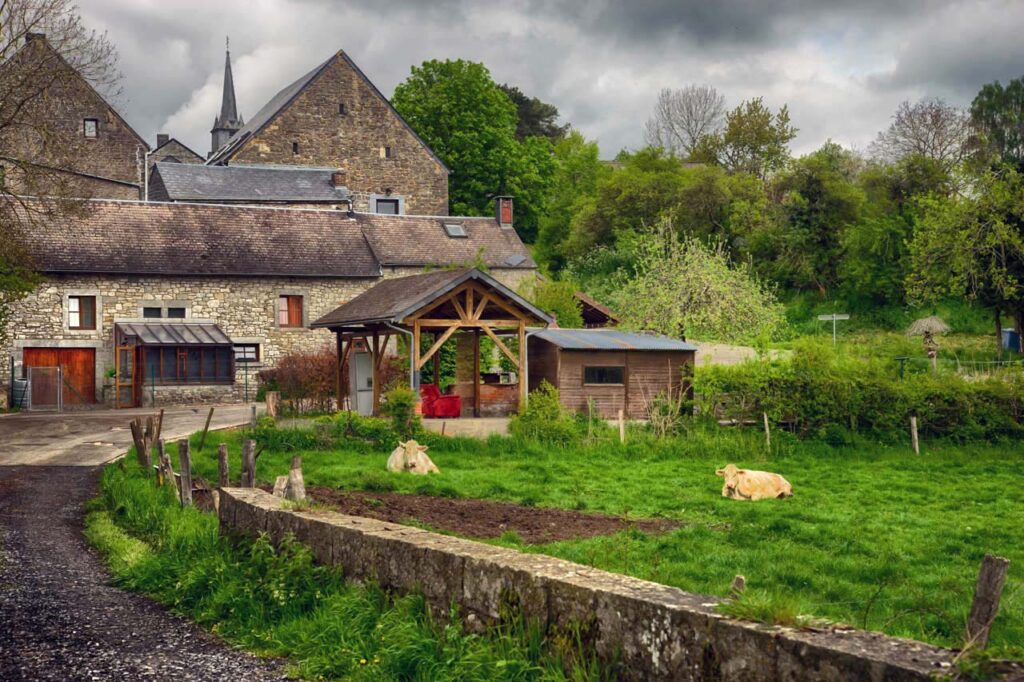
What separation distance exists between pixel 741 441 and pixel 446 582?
60.8ft

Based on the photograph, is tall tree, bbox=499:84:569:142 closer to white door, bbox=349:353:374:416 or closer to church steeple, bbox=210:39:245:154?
church steeple, bbox=210:39:245:154

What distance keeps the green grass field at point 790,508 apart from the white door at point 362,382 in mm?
7745

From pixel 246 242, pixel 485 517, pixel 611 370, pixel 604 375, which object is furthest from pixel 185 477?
pixel 246 242

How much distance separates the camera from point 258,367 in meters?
41.8

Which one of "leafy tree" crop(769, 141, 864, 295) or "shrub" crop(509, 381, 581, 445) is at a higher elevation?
"leafy tree" crop(769, 141, 864, 295)

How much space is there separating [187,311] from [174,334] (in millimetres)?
1930

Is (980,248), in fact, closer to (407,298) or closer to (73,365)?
(407,298)

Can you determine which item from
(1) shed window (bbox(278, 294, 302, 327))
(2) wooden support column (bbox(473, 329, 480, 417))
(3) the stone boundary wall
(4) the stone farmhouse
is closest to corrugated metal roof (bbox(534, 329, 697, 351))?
(2) wooden support column (bbox(473, 329, 480, 417))

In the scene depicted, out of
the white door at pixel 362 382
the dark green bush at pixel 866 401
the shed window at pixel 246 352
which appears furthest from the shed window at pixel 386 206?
the dark green bush at pixel 866 401

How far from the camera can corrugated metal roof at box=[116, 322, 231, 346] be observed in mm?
38625

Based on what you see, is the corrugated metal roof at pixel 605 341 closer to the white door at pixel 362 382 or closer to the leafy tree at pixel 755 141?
the white door at pixel 362 382

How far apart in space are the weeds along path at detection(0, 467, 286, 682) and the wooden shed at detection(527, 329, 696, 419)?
56.9 feet

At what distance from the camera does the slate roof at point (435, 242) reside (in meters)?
45.2

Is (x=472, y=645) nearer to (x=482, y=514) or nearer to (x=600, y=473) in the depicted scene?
(x=482, y=514)
